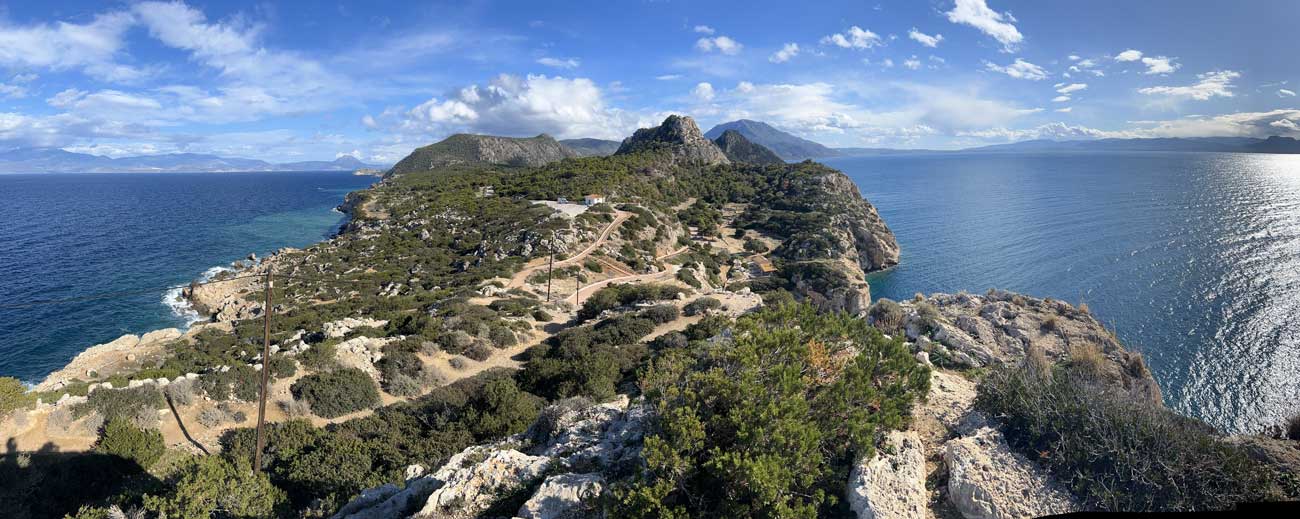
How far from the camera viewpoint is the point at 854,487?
27.3 feet

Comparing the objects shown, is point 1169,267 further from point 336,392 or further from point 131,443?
point 131,443

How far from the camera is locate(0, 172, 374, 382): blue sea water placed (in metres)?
35.8

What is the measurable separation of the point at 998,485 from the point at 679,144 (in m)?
109

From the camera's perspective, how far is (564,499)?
880 centimetres

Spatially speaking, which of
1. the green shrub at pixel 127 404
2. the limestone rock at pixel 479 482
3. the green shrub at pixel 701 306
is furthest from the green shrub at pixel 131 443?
the green shrub at pixel 701 306

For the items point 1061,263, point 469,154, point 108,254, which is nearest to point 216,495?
point 1061,263

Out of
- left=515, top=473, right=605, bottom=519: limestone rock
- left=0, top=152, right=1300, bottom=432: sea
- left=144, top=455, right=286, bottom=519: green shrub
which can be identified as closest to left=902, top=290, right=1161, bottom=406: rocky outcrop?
left=0, top=152, right=1300, bottom=432: sea

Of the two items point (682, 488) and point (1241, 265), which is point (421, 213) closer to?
point (682, 488)

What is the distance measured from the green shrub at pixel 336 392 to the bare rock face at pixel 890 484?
17.4 m

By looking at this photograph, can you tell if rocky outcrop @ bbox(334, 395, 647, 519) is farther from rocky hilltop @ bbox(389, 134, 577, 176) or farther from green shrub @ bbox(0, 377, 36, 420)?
rocky hilltop @ bbox(389, 134, 577, 176)

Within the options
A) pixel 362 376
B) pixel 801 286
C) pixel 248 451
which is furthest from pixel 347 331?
pixel 801 286

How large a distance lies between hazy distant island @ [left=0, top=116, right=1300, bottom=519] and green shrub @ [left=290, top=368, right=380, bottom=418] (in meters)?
0.08

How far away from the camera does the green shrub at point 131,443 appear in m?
14.9

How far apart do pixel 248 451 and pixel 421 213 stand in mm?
59456
